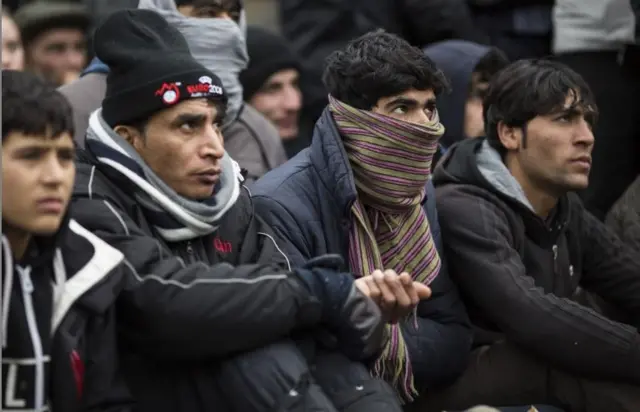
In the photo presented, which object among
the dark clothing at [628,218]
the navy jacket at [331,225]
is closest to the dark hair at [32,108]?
the navy jacket at [331,225]

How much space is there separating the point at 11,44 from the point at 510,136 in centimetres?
254

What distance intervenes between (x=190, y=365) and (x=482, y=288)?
4.73 ft

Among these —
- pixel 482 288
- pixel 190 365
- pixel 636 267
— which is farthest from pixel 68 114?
pixel 636 267

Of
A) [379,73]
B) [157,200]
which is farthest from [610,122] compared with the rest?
[157,200]

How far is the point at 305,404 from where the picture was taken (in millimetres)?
4152

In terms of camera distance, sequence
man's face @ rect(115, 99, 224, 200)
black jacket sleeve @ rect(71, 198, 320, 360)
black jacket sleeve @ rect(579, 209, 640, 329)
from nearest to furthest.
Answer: black jacket sleeve @ rect(71, 198, 320, 360)
man's face @ rect(115, 99, 224, 200)
black jacket sleeve @ rect(579, 209, 640, 329)

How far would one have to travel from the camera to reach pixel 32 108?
380cm

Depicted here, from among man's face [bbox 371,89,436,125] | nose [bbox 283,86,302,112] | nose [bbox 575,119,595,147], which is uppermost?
man's face [bbox 371,89,436,125]

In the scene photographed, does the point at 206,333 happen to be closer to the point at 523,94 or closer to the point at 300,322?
the point at 300,322

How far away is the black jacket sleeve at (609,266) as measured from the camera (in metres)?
5.82

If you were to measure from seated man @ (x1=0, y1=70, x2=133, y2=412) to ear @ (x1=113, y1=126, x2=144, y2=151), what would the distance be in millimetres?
609

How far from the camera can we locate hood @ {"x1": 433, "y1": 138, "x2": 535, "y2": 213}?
18.2 ft

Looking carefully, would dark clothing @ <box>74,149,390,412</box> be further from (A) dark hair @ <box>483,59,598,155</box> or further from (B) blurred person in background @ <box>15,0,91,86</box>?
(B) blurred person in background @ <box>15,0,91,86</box>

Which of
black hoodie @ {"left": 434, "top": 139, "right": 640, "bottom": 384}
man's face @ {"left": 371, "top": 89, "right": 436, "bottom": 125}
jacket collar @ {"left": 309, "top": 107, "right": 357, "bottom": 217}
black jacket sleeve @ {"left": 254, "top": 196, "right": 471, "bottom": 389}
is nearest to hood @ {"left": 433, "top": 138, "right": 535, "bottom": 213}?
black hoodie @ {"left": 434, "top": 139, "right": 640, "bottom": 384}
